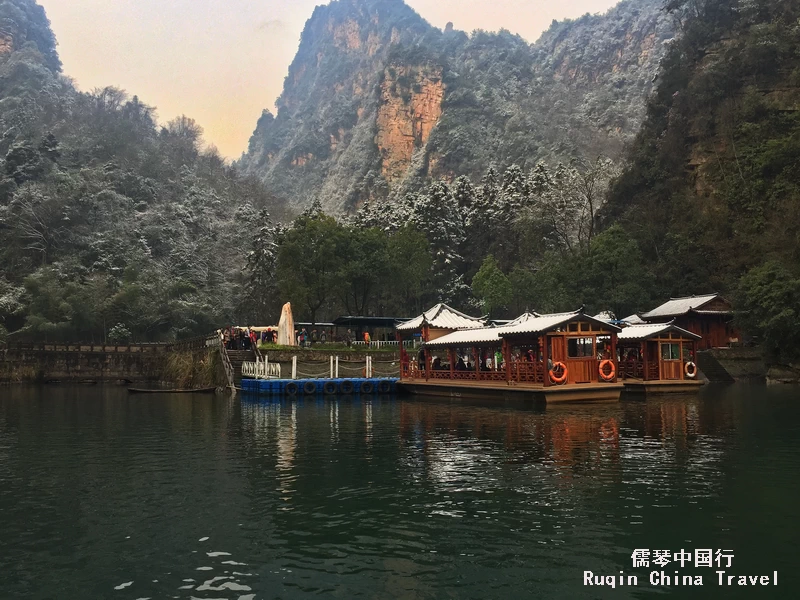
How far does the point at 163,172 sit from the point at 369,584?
101m

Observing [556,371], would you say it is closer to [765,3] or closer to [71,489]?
[71,489]

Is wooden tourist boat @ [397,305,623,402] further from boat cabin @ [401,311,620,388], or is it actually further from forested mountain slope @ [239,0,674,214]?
forested mountain slope @ [239,0,674,214]

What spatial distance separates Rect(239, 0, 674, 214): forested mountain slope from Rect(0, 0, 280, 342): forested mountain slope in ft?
123

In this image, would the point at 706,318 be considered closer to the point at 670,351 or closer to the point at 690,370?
the point at 690,370

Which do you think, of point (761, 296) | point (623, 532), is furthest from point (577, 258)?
point (623, 532)

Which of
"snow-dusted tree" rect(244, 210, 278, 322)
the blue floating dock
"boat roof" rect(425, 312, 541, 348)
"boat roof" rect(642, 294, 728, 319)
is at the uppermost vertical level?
"snow-dusted tree" rect(244, 210, 278, 322)

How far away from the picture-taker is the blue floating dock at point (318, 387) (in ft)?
125

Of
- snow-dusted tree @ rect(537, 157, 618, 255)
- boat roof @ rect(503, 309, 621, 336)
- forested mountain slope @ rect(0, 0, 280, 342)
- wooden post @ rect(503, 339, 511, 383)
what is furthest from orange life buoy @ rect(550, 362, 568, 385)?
forested mountain slope @ rect(0, 0, 280, 342)

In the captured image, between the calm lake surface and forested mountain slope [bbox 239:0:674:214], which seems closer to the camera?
the calm lake surface

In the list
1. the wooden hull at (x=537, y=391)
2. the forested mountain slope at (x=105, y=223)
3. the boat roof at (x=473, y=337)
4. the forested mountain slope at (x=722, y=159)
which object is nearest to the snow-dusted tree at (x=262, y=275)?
the forested mountain slope at (x=105, y=223)

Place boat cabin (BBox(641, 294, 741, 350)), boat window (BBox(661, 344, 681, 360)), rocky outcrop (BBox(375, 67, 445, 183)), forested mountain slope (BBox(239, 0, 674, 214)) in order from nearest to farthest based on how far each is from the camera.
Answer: boat window (BBox(661, 344, 681, 360)) < boat cabin (BBox(641, 294, 741, 350)) < forested mountain slope (BBox(239, 0, 674, 214)) < rocky outcrop (BBox(375, 67, 445, 183))

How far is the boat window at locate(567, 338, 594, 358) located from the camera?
30.0m

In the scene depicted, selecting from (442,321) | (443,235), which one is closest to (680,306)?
(442,321)

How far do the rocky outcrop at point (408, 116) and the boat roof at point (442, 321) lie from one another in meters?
104
